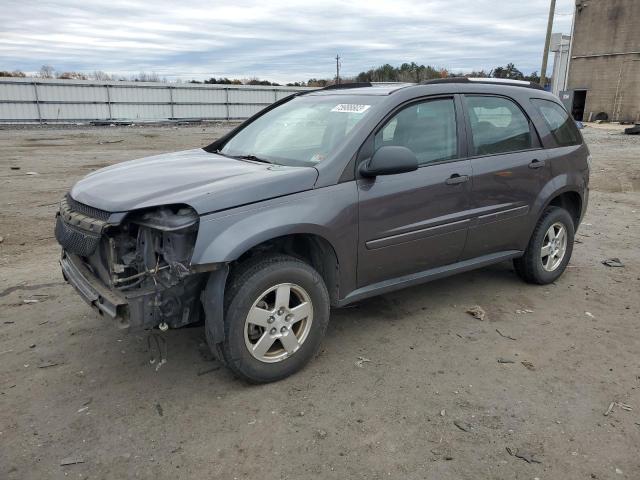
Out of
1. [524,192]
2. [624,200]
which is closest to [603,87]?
[624,200]

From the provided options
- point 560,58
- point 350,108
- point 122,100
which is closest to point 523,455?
point 350,108

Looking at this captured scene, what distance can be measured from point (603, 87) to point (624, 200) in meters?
32.2

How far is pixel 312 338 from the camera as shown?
3479mm

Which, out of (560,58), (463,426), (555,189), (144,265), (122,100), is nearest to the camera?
(463,426)

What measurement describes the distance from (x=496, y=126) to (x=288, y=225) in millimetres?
2331

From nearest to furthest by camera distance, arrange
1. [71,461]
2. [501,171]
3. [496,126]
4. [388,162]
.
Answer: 1. [71,461]
2. [388,162]
3. [501,171]
4. [496,126]

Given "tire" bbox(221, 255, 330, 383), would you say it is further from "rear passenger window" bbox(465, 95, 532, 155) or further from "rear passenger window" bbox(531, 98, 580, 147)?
"rear passenger window" bbox(531, 98, 580, 147)

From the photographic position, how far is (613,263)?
585cm

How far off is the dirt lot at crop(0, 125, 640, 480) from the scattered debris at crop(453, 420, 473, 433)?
19mm

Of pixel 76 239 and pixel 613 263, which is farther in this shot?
pixel 613 263

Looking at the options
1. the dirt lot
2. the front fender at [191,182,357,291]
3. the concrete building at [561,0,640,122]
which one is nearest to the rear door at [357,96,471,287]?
the front fender at [191,182,357,291]

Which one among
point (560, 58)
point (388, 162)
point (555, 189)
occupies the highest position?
point (560, 58)

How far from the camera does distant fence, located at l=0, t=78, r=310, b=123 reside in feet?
93.2

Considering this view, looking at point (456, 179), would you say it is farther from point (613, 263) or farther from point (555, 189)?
point (613, 263)
